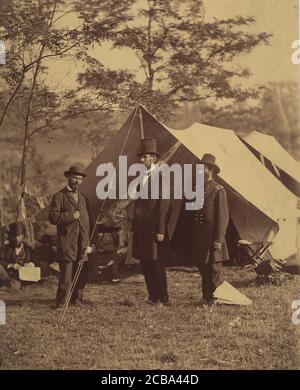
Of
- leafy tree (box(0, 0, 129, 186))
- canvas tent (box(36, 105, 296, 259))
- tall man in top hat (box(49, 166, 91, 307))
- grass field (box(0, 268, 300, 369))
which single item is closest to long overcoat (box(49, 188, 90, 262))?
tall man in top hat (box(49, 166, 91, 307))

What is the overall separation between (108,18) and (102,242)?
269 centimetres

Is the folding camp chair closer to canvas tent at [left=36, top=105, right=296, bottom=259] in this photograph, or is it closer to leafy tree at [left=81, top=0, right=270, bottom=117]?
canvas tent at [left=36, top=105, right=296, bottom=259]

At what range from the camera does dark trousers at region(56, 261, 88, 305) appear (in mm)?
6832

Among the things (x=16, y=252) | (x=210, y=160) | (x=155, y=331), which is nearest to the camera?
(x=155, y=331)

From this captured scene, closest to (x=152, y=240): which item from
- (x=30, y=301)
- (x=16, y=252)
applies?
(x=30, y=301)

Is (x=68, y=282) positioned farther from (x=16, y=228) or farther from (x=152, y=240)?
(x=16, y=228)

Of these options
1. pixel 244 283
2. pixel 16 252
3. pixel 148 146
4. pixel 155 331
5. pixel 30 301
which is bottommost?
pixel 155 331

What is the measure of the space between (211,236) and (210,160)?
0.91 m

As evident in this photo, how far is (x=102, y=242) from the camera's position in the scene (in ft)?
24.5

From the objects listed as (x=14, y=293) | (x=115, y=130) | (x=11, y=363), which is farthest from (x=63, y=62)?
(x=11, y=363)

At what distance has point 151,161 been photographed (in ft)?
23.5

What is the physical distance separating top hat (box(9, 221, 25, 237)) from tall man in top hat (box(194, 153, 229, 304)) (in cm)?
227

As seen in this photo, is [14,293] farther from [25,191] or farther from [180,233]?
[180,233]

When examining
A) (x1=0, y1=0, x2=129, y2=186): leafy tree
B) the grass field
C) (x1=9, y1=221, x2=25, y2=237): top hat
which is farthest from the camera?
(x1=9, y1=221, x2=25, y2=237): top hat
